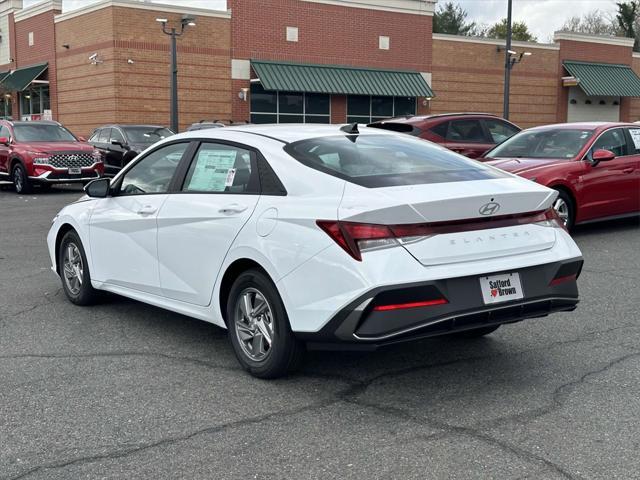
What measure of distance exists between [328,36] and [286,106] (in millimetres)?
3984

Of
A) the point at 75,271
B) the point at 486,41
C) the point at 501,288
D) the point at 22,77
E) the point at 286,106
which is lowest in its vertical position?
the point at 75,271

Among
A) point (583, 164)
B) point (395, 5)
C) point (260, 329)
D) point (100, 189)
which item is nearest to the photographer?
point (260, 329)

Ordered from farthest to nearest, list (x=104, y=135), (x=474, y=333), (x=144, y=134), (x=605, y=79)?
(x=605, y=79) → (x=104, y=135) → (x=144, y=134) → (x=474, y=333)

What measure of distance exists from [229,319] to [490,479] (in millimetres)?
2137

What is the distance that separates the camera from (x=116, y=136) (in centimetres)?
2211

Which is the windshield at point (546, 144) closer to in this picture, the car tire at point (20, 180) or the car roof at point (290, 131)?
the car roof at point (290, 131)

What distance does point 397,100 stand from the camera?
3966 cm

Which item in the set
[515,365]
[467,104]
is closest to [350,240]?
[515,365]

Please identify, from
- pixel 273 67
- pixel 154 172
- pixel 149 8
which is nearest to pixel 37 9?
pixel 149 8

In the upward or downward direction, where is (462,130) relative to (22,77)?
downward

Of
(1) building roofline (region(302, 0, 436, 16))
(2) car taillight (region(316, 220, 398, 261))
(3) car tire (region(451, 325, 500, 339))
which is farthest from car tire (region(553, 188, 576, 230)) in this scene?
(1) building roofline (region(302, 0, 436, 16))

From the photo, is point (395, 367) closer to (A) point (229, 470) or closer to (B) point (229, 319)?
(B) point (229, 319)

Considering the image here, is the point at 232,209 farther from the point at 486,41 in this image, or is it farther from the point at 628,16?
the point at 628,16

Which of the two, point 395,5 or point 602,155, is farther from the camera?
point 395,5
